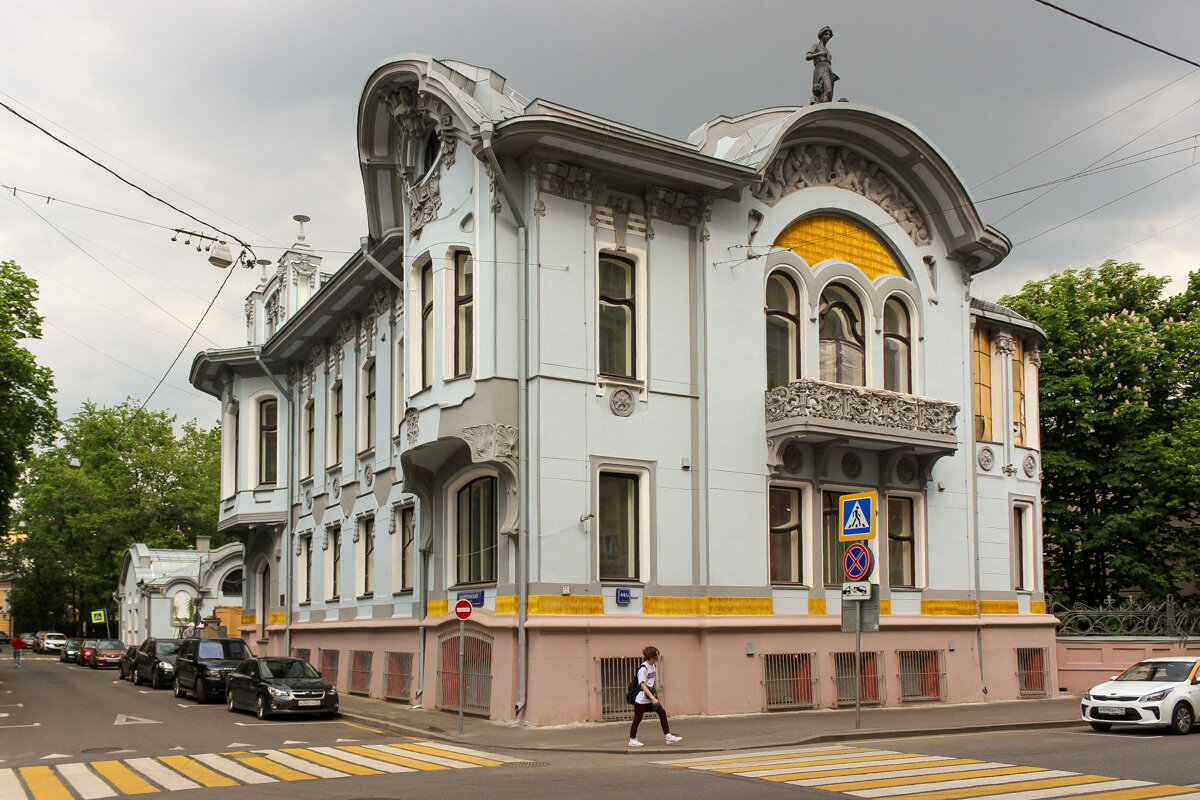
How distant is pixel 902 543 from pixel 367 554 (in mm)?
13183

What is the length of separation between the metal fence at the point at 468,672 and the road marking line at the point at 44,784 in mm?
6647

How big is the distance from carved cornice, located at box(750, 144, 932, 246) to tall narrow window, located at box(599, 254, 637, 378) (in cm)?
356

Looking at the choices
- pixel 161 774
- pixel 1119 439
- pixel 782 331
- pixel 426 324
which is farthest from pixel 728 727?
pixel 1119 439

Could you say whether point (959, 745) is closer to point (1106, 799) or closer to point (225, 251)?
point (1106, 799)

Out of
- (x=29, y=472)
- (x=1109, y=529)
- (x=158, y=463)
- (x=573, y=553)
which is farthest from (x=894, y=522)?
(x=29, y=472)

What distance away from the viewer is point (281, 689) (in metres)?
22.1

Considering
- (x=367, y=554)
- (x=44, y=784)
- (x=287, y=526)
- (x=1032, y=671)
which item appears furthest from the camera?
(x=287, y=526)

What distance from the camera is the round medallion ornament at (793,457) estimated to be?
2270cm

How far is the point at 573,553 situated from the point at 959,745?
703 centimetres

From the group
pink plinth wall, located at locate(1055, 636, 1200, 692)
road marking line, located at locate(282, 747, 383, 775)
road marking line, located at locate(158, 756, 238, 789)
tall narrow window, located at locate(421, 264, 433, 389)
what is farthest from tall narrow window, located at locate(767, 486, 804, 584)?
road marking line, located at locate(158, 756, 238, 789)

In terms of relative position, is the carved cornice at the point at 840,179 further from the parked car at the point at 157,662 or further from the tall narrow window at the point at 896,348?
the parked car at the point at 157,662

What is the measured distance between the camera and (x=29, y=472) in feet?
243

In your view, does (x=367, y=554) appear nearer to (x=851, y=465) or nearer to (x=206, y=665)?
(x=206, y=665)

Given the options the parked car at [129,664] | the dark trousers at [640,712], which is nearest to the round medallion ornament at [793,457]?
the dark trousers at [640,712]
